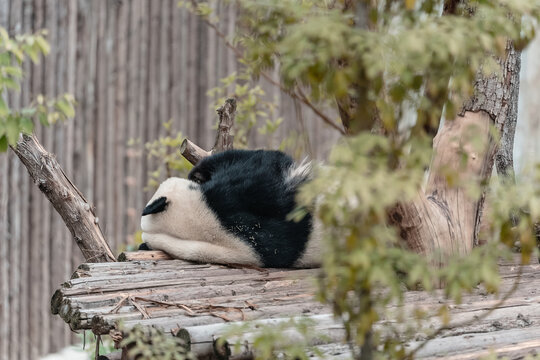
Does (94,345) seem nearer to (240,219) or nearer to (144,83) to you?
(240,219)

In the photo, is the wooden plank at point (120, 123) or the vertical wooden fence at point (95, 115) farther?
the wooden plank at point (120, 123)

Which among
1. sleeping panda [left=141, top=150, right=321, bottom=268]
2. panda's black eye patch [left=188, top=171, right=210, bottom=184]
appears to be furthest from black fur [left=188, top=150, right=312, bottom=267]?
panda's black eye patch [left=188, top=171, right=210, bottom=184]

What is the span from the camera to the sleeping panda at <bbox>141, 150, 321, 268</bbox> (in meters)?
3.10

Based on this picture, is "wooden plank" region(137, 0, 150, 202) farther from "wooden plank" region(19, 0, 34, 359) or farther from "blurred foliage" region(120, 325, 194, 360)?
"blurred foliage" region(120, 325, 194, 360)

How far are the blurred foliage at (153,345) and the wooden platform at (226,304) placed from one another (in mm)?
47

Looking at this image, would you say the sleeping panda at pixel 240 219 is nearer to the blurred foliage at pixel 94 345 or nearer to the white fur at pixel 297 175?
the white fur at pixel 297 175

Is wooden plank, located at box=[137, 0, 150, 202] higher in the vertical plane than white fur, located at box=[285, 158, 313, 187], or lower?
higher

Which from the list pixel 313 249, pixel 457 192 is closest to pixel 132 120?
pixel 313 249

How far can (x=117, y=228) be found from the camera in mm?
5637

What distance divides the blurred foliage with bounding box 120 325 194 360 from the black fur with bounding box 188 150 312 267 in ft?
3.06

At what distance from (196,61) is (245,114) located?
123cm

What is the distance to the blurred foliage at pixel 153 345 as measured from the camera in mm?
1982

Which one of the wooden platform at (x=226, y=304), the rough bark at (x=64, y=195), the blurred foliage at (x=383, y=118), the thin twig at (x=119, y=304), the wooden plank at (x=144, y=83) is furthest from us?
the wooden plank at (x=144, y=83)

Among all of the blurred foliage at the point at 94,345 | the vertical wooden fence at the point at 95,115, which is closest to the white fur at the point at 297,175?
the blurred foliage at the point at 94,345
